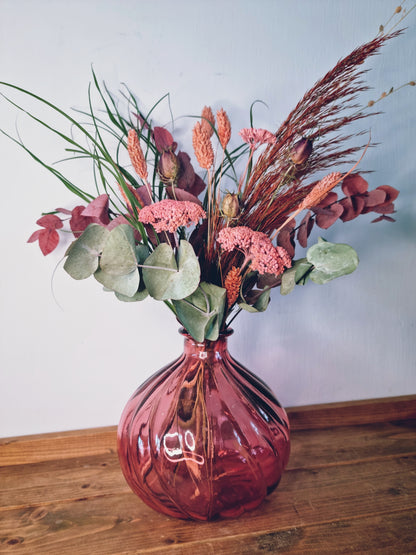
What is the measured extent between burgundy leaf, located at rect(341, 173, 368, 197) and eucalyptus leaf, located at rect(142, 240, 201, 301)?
1.03 feet

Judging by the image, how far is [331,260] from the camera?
2.12ft

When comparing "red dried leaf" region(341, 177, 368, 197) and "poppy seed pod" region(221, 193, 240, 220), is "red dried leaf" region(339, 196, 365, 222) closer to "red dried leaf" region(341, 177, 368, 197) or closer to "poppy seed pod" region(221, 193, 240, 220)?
"red dried leaf" region(341, 177, 368, 197)

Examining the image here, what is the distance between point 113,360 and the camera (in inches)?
38.4

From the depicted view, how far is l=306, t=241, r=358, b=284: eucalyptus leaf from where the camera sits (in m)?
0.64

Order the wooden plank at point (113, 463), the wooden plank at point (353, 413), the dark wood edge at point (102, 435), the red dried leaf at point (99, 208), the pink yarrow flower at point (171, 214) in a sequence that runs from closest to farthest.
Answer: the pink yarrow flower at point (171, 214)
the red dried leaf at point (99, 208)
the wooden plank at point (113, 463)
the dark wood edge at point (102, 435)
the wooden plank at point (353, 413)

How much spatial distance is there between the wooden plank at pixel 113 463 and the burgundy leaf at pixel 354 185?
1.86ft

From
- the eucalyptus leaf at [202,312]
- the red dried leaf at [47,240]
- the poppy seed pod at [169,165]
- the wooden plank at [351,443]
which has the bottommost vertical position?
the wooden plank at [351,443]

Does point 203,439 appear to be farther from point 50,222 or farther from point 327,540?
point 50,222

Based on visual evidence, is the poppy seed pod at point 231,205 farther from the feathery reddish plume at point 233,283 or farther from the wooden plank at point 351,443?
the wooden plank at point 351,443

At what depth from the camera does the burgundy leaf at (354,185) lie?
0.76 metres

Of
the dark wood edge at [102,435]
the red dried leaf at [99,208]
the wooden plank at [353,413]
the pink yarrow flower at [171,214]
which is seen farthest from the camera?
the wooden plank at [353,413]

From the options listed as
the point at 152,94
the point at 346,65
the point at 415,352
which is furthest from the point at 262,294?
the point at 415,352

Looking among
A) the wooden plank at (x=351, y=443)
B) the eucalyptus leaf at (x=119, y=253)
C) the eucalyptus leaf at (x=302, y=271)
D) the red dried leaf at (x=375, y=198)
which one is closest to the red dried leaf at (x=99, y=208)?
the eucalyptus leaf at (x=119, y=253)

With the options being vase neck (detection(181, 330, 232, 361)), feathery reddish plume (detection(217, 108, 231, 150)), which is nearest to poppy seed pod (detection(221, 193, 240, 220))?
feathery reddish plume (detection(217, 108, 231, 150))
